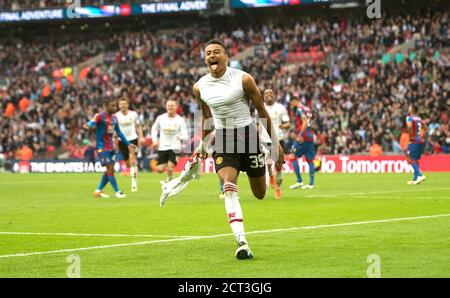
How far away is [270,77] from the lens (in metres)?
49.6

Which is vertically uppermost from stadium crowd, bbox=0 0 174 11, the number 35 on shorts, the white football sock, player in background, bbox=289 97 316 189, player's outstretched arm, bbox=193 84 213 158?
stadium crowd, bbox=0 0 174 11

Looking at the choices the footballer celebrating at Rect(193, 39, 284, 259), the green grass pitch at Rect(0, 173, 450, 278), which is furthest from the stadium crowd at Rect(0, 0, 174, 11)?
the footballer celebrating at Rect(193, 39, 284, 259)

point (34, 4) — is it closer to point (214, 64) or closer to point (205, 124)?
point (205, 124)

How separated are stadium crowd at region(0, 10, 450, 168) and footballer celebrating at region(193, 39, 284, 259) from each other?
29.3 meters

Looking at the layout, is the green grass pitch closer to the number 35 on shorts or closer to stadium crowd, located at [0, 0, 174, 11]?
the number 35 on shorts

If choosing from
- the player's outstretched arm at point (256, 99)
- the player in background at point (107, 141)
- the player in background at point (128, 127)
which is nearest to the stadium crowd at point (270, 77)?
the player in background at point (128, 127)

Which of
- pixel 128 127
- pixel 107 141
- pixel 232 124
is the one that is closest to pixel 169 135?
pixel 128 127

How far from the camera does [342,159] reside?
132ft

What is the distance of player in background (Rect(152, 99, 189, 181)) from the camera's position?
2585 cm

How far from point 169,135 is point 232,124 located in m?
14.7

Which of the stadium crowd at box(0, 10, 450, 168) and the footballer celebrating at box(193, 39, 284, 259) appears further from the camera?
the stadium crowd at box(0, 10, 450, 168)

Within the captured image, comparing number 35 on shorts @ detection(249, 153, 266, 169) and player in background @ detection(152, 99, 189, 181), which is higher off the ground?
number 35 on shorts @ detection(249, 153, 266, 169)
